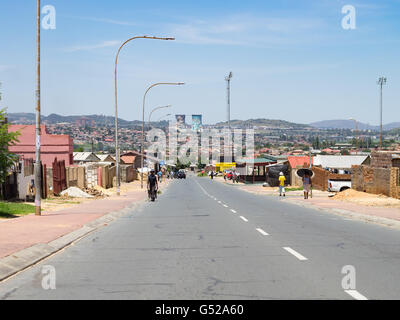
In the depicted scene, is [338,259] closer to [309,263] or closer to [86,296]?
[309,263]

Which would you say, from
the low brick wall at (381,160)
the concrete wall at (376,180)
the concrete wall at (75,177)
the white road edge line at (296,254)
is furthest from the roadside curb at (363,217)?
the concrete wall at (75,177)

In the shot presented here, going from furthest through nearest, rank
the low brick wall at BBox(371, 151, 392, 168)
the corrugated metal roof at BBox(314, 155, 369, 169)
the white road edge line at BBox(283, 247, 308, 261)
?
the corrugated metal roof at BBox(314, 155, 369, 169)
the low brick wall at BBox(371, 151, 392, 168)
the white road edge line at BBox(283, 247, 308, 261)

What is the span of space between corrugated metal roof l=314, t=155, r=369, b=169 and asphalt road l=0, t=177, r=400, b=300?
54.5 meters

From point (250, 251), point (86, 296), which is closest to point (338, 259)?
point (250, 251)

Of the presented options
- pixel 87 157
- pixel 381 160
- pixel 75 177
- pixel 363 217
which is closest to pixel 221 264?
pixel 363 217

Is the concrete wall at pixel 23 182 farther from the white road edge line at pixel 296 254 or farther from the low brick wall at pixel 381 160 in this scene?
the low brick wall at pixel 381 160

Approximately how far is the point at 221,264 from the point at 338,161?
6462cm

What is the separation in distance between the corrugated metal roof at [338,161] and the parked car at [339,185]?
82.9 feet

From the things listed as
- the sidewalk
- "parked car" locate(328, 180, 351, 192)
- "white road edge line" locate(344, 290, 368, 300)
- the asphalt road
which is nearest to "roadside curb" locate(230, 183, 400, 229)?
the asphalt road

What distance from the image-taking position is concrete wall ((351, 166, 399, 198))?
32156 mm

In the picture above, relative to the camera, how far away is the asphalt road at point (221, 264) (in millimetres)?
7805

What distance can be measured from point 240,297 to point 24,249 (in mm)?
6138

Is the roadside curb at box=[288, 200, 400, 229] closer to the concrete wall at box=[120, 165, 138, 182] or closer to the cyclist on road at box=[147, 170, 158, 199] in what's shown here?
the cyclist on road at box=[147, 170, 158, 199]

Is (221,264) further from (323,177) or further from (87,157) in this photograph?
(87,157)
